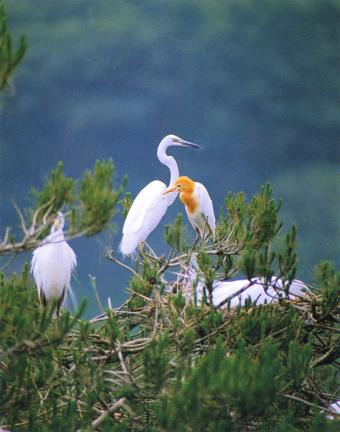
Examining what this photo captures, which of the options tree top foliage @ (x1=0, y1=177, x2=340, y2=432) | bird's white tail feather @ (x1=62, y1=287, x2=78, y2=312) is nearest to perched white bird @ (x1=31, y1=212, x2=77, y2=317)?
bird's white tail feather @ (x1=62, y1=287, x2=78, y2=312)

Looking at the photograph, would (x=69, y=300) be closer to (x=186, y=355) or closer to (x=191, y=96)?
(x=186, y=355)

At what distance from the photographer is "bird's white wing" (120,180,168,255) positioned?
3.28 m

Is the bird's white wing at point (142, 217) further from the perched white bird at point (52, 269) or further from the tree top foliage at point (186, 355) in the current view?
the tree top foliage at point (186, 355)

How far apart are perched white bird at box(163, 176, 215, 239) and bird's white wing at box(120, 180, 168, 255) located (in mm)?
89

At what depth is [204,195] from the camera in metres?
3.45

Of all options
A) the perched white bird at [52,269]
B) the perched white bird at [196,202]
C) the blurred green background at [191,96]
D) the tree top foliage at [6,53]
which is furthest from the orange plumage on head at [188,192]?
the tree top foliage at [6,53]

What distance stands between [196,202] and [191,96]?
50.5 inches

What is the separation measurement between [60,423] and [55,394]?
24 cm

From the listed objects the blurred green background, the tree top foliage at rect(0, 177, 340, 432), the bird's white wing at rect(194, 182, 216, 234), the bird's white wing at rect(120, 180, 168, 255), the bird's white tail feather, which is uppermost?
the blurred green background

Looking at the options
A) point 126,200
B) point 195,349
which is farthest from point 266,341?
point 126,200

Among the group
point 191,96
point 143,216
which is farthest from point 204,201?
point 191,96

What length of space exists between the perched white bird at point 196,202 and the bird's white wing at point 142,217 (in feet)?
0.29

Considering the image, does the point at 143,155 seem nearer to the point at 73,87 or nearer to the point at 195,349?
the point at 73,87

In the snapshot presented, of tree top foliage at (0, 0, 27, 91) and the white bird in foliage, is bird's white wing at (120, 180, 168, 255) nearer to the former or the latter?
the white bird in foliage
